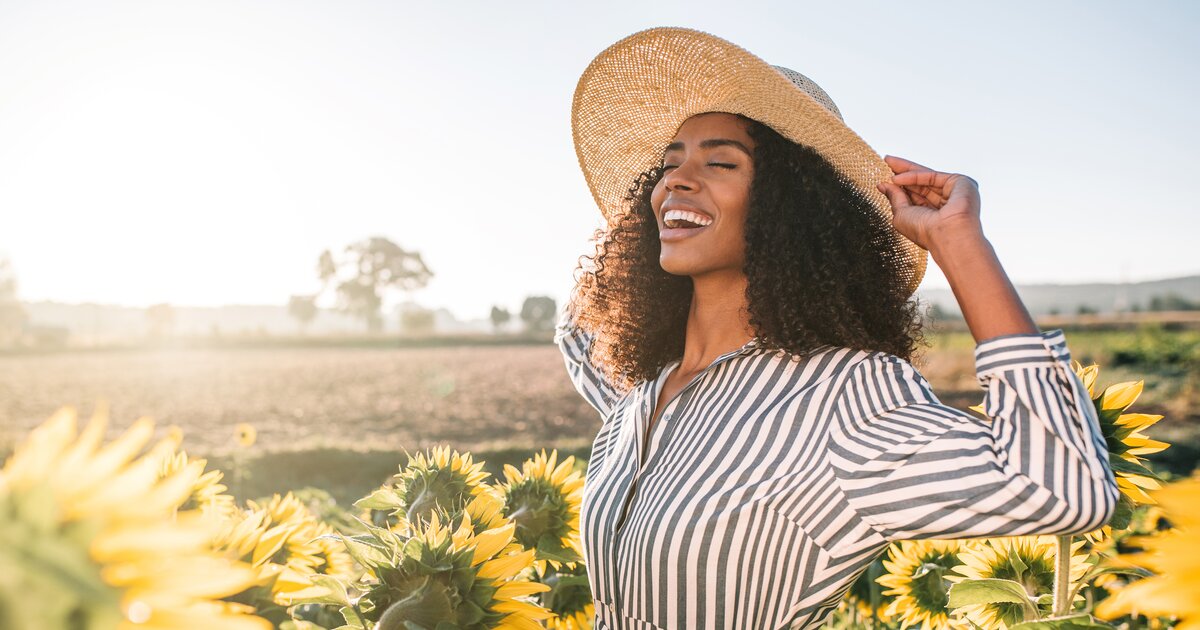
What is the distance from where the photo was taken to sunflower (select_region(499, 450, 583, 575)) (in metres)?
2.06

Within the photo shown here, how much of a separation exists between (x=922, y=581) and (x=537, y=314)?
58066 millimetres

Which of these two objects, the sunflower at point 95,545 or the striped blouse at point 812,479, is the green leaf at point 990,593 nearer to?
the striped blouse at point 812,479

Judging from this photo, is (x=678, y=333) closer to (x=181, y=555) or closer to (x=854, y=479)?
(x=854, y=479)

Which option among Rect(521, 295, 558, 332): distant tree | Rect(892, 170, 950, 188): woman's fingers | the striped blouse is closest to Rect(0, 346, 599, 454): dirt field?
the striped blouse

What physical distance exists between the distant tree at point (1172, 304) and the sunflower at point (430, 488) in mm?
57115

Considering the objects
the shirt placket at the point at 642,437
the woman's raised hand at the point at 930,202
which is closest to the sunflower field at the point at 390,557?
the shirt placket at the point at 642,437

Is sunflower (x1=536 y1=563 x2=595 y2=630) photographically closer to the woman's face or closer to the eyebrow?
the woman's face

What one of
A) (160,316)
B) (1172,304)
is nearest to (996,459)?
(1172,304)

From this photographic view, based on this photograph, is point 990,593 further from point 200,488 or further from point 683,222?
point 200,488

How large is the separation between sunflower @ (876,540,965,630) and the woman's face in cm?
95

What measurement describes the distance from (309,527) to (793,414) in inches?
41.3

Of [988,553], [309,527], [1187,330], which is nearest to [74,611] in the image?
[309,527]

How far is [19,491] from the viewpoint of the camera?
0.48 meters

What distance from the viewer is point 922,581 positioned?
2.25 meters
